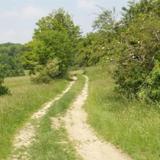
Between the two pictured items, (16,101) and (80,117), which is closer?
(80,117)

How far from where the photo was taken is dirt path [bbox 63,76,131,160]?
1341cm

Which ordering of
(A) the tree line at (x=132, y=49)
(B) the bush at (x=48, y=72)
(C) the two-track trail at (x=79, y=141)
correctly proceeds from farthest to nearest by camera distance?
(B) the bush at (x=48, y=72), (A) the tree line at (x=132, y=49), (C) the two-track trail at (x=79, y=141)

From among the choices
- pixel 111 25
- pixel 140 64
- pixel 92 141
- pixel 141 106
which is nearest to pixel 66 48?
pixel 111 25

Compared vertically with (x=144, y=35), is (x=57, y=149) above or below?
below

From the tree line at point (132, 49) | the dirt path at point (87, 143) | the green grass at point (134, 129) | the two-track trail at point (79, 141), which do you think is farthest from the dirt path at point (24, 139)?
the tree line at point (132, 49)

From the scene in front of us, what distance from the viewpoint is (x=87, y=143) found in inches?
616

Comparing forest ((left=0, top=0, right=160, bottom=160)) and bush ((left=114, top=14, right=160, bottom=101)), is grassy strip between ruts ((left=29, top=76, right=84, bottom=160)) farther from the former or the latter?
bush ((left=114, top=14, right=160, bottom=101))

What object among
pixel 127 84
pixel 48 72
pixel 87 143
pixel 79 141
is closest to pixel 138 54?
pixel 127 84

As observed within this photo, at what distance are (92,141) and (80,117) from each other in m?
7.44

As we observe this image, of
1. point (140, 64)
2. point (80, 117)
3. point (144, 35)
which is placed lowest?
point (80, 117)

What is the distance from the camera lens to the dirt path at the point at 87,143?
1341cm

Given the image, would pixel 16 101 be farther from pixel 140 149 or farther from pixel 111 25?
pixel 140 149

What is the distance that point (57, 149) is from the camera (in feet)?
47.2

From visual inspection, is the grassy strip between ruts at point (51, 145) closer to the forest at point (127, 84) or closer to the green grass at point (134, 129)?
the forest at point (127, 84)
